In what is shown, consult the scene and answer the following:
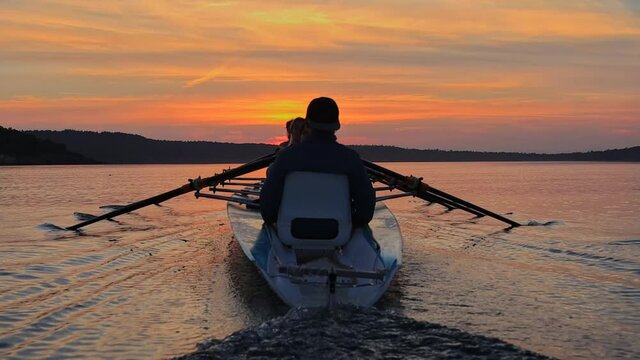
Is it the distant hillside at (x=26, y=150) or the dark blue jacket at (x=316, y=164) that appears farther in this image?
the distant hillside at (x=26, y=150)

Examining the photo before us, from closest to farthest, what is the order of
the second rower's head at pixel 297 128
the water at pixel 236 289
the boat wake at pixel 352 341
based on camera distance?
1. the boat wake at pixel 352 341
2. the water at pixel 236 289
3. the second rower's head at pixel 297 128

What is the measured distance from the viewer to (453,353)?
16.8 feet

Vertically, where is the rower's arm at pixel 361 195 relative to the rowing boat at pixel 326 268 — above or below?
above

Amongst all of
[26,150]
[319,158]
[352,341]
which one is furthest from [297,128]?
[26,150]

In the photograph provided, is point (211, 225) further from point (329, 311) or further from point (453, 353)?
point (453, 353)

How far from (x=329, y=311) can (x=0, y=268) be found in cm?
668

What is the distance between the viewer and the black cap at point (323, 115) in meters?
6.96

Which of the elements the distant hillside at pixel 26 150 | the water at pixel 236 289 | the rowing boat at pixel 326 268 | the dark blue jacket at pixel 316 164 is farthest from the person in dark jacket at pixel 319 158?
the distant hillside at pixel 26 150

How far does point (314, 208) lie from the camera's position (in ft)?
22.8

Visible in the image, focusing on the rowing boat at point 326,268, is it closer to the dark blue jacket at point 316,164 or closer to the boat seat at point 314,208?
the boat seat at point 314,208

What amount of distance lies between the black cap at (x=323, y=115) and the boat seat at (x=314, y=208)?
0.53m

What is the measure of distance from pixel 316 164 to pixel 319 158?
7cm

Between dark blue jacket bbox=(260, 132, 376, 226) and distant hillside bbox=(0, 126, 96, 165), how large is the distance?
128385mm

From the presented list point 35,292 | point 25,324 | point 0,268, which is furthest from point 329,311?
point 0,268
